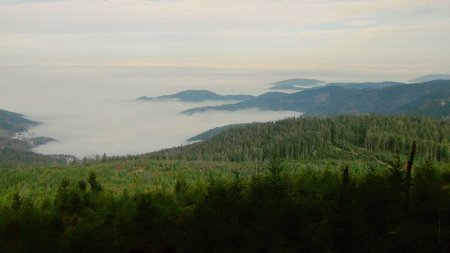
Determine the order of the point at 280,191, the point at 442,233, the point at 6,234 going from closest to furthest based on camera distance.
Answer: the point at 442,233, the point at 280,191, the point at 6,234

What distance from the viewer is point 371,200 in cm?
3516

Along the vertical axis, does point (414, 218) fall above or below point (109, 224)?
above

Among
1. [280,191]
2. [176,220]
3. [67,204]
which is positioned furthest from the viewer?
[67,204]

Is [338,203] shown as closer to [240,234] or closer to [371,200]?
[371,200]

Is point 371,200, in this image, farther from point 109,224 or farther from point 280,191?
point 109,224

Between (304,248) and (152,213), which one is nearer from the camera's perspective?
(304,248)

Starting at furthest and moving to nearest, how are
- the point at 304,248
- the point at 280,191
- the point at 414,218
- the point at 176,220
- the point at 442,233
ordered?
the point at 176,220
the point at 280,191
the point at 304,248
the point at 414,218
the point at 442,233

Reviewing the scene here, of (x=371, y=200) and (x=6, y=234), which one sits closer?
(x=371, y=200)

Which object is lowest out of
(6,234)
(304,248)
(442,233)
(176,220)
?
(6,234)

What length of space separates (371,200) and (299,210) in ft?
21.3

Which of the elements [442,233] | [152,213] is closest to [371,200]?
[442,233]

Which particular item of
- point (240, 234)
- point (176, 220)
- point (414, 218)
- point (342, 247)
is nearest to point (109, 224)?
point (176, 220)

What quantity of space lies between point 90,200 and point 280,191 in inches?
1996

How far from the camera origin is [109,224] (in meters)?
52.3
